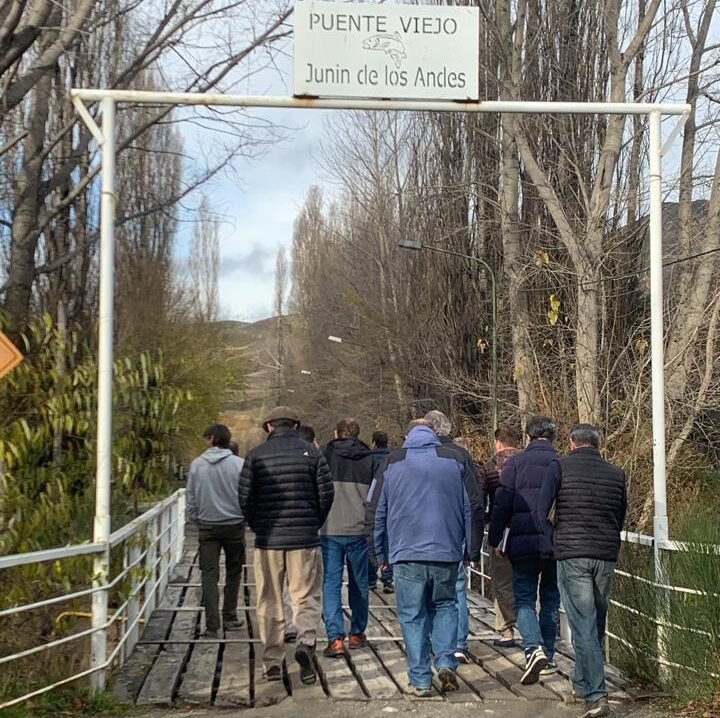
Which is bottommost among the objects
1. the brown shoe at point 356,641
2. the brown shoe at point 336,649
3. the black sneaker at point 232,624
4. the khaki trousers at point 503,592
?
the black sneaker at point 232,624

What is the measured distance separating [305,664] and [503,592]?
200 cm

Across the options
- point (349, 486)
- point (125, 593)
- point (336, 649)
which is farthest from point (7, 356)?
point (336, 649)

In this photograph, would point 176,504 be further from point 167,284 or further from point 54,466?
point 167,284

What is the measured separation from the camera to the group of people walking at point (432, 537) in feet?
20.2

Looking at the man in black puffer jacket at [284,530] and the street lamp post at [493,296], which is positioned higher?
the street lamp post at [493,296]

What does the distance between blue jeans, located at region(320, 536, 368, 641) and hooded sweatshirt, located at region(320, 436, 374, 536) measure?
0.08 m

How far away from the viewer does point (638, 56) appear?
19125 millimetres

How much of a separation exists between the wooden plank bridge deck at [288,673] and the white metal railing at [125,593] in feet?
0.80

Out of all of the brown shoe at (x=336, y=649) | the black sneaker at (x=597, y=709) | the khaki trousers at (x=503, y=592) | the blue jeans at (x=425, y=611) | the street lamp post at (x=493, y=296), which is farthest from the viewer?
the street lamp post at (x=493, y=296)

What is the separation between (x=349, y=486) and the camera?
7754 millimetres

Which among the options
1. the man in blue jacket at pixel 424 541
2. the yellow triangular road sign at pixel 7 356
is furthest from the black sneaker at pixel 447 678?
the yellow triangular road sign at pixel 7 356

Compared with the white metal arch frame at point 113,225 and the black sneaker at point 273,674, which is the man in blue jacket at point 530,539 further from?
the black sneaker at point 273,674

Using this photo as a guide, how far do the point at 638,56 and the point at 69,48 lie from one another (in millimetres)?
13300

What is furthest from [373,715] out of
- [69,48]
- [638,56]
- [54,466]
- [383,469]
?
[638,56]
